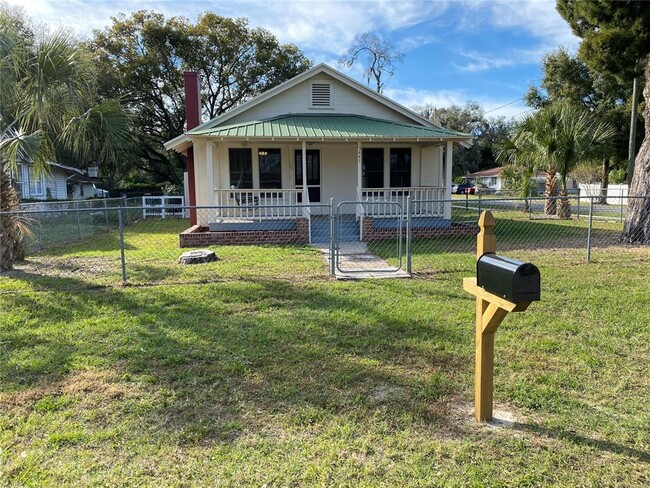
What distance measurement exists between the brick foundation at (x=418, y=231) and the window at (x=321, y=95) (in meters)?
5.02

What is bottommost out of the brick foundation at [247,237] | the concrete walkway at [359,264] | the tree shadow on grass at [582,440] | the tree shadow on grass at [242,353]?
the tree shadow on grass at [582,440]

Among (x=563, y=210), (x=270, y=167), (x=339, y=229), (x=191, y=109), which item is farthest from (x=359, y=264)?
(x=563, y=210)

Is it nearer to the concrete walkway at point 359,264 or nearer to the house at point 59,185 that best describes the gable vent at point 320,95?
the concrete walkway at point 359,264

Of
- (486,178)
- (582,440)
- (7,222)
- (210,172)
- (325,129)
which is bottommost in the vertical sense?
(582,440)

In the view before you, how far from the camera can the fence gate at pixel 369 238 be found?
8648mm

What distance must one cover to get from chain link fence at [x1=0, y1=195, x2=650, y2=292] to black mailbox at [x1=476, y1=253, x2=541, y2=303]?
4688 mm

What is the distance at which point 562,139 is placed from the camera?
16.3m

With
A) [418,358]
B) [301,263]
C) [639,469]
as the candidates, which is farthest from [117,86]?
[639,469]

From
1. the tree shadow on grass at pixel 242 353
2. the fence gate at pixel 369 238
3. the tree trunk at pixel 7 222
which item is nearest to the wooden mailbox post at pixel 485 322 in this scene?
the tree shadow on grass at pixel 242 353

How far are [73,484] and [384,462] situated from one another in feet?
6.06

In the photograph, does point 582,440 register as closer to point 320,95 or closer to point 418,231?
point 418,231

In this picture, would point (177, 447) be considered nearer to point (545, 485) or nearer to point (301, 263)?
point (545, 485)

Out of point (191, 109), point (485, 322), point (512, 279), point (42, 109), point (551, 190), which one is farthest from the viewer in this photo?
point (551, 190)

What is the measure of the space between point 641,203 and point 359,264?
25.1 feet
